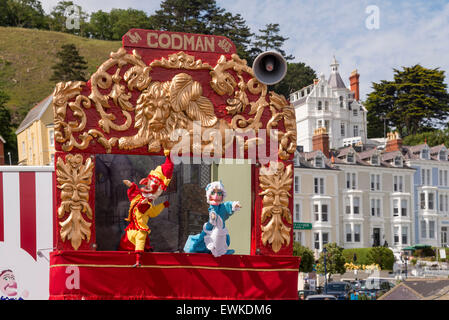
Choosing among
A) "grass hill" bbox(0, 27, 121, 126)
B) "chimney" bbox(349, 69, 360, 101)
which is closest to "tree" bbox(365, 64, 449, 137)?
"chimney" bbox(349, 69, 360, 101)

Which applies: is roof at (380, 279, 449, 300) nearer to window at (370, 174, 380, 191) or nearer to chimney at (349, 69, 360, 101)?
window at (370, 174, 380, 191)

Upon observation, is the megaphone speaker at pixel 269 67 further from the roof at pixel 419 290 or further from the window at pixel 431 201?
the window at pixel 431 201

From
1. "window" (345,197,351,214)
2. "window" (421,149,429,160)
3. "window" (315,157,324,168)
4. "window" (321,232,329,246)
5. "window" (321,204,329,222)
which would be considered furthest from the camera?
"window" (421,149,429,160)

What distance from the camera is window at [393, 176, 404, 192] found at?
52.9 m

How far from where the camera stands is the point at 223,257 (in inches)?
389

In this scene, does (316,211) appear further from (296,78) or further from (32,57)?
(32,57)

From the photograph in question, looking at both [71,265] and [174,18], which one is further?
[174,18]

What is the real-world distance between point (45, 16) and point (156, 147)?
378 feet

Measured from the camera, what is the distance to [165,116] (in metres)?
10.2

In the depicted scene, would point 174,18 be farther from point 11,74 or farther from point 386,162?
point 11,74

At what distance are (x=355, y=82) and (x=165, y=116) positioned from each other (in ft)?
212

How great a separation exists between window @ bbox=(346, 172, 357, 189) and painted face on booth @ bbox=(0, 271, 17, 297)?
4146 centimetres

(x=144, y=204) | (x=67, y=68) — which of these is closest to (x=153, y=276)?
(x=144, y=204)
